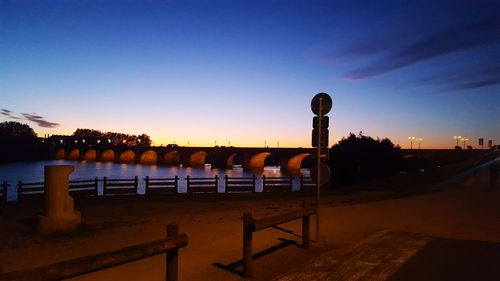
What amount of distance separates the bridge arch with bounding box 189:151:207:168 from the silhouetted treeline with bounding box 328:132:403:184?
8026 cm

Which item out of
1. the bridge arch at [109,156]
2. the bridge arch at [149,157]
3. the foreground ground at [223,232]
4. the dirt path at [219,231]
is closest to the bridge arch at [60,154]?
the bridge arch at [109,156]

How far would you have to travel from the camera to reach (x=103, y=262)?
443 cm

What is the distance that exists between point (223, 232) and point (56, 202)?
15.6 feet

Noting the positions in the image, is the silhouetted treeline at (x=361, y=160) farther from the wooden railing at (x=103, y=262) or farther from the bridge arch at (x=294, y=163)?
the bridge arch at (x=294, y=163)

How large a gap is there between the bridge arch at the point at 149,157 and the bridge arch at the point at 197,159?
20741mm

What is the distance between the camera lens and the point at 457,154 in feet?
279

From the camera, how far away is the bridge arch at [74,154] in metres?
158

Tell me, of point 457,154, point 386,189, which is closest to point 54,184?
point 386,189

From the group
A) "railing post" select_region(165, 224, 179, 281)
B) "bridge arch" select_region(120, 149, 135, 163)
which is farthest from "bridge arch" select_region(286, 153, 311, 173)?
"railing post" select_region(165, 224, 179, 281)

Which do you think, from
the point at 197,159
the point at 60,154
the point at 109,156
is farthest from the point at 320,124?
the point at 60,154

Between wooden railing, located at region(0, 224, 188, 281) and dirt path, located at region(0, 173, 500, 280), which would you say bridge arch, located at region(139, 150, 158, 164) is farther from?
wooden railing, located at region(0, 224, 188, 281)

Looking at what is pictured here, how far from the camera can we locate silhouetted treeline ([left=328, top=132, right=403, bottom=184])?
40500 millimetres

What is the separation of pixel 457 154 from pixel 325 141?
8384 centimetres

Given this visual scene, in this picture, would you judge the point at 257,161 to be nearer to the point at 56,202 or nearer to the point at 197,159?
the point at 197,159
